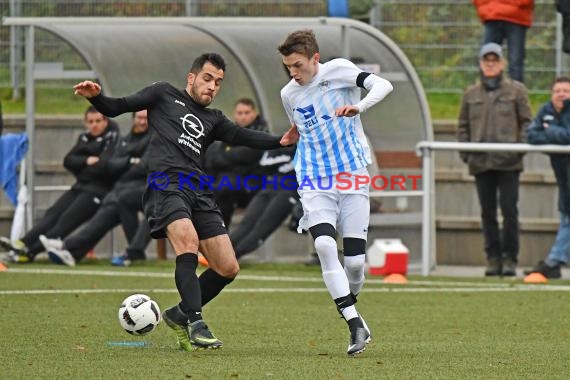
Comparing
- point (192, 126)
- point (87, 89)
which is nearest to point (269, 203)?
point (192, 126)

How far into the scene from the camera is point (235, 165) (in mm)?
16953

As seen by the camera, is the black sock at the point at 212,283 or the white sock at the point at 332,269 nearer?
the white sock at the point at 332,269

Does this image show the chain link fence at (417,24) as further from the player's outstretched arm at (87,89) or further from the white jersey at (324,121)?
the player's outstretched arm at (87,89)

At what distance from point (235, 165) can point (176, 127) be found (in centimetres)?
751

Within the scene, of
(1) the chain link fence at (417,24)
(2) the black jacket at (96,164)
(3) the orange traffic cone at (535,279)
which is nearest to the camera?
(3) the orange traffic cone at (535,279)

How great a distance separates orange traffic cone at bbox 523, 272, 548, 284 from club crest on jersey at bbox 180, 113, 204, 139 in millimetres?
6254

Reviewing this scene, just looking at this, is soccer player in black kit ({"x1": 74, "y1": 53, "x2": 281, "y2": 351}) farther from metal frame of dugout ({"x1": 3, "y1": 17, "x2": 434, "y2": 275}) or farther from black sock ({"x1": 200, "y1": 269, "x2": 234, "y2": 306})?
metal frame of dugout ({"x1": 3, "y1": 17, "x2": 434, "y2": 275})

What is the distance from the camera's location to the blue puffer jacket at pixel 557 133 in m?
15.4

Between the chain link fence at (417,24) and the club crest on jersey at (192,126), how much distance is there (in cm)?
966

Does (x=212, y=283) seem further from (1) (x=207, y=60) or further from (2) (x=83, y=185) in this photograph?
(2) (x=83, y=185)

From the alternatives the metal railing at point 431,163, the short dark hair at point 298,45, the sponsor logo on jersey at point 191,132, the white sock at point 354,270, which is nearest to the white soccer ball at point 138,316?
the sponsor logo on jersey at point 191,132

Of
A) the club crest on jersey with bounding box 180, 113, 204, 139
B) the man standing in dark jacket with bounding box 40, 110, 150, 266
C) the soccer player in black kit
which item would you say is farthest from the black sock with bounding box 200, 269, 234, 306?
the man standing in dark jacket with bounding box 40, 110, 150, 266

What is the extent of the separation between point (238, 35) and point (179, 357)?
9501 millimetres

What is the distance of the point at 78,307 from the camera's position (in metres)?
12.0
